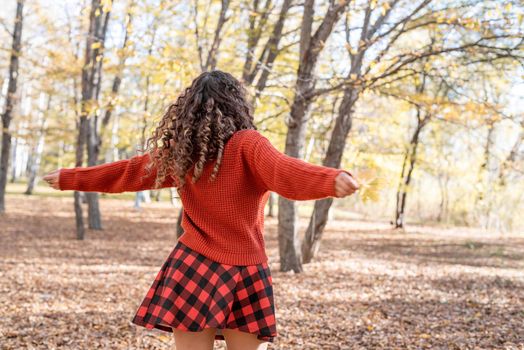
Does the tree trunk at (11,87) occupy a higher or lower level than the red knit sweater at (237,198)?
higher

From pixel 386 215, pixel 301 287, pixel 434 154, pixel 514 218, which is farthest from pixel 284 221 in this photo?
pixel 386 215

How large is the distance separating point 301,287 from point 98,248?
5.55 meters

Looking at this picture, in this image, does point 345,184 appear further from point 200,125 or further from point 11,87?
point 11,87

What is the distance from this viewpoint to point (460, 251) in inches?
→ 498

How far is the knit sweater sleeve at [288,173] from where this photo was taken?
1.85 meters

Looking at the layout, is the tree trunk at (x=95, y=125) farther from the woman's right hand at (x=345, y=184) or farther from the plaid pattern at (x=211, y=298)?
the woman's right hand at (x=345, y=184)

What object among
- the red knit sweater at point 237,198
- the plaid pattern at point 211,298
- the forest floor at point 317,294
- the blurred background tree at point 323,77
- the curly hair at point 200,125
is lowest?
the forest floor at point 317,294

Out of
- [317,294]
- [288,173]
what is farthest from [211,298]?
[317,294]

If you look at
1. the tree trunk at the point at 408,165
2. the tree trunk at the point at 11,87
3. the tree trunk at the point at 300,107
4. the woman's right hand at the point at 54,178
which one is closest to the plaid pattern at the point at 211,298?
the woman's right hand at the point at 54,178

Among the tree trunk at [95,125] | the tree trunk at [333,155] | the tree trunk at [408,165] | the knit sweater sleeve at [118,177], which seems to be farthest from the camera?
the tree trunk at [408,165]

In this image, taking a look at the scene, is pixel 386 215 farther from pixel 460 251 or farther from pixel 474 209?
pixel 460 251

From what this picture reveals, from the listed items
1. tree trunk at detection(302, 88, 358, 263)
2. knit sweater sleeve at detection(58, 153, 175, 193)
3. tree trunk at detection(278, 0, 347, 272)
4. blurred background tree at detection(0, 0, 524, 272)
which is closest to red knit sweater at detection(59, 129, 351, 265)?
knit sweater sleeve at detection(58, 153, 175, 193)

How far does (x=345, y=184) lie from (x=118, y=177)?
1.14 metres

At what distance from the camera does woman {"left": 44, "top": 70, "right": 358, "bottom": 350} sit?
212 cm
